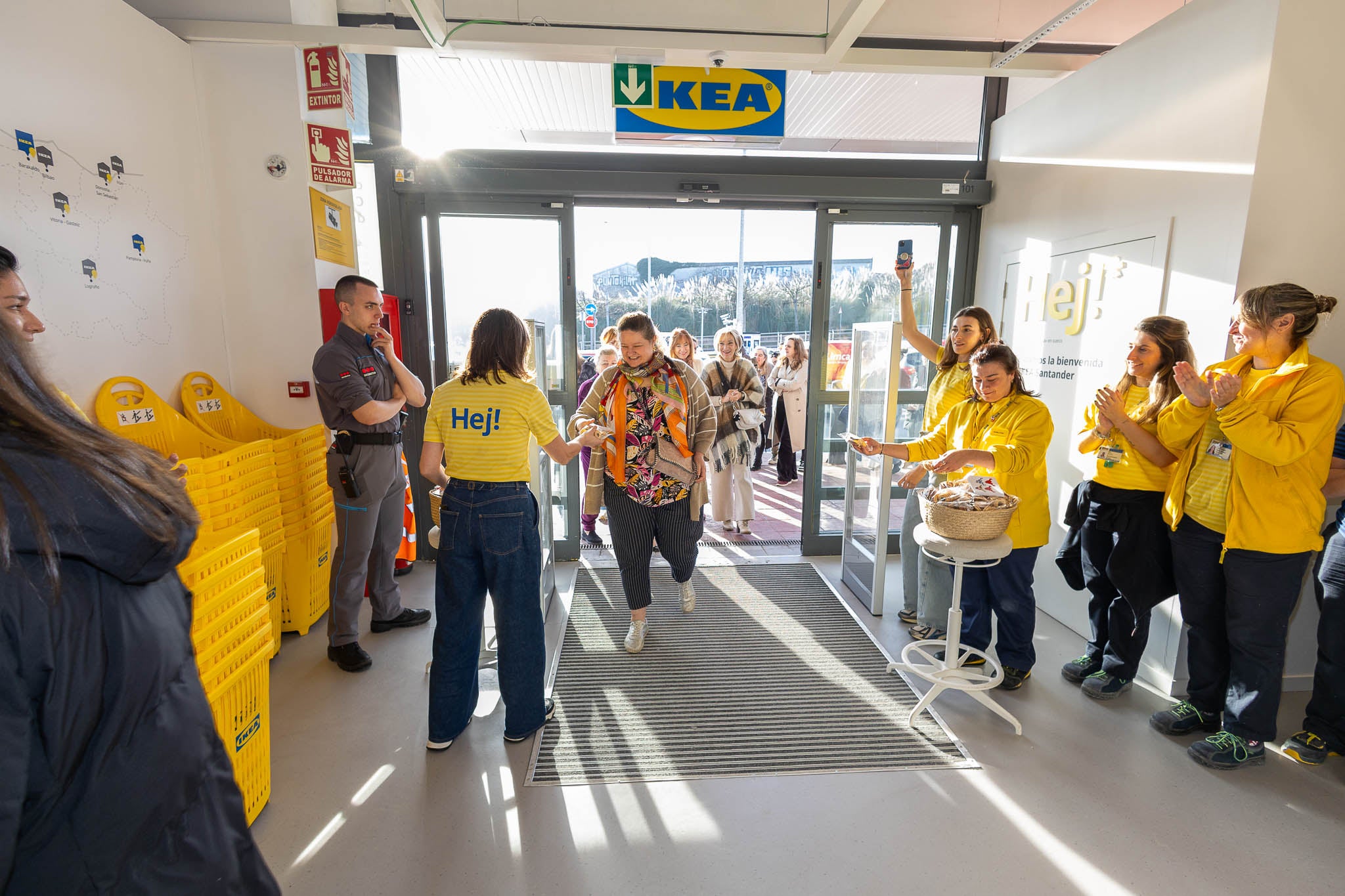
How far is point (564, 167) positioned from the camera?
4266 mm

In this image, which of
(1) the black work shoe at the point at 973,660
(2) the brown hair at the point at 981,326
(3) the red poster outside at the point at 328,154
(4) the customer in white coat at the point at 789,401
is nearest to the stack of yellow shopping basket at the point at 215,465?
(3) the red poster outside at the point at 328,154

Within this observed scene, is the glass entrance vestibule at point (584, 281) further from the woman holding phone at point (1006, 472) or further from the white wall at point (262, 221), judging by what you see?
the woman holding phone at point (1006, 472)

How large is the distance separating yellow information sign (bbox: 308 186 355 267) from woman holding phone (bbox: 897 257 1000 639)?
11.3ft

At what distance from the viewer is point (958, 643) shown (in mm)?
→ 2812

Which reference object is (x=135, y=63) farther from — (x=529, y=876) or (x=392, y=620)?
(x=529, y=876)

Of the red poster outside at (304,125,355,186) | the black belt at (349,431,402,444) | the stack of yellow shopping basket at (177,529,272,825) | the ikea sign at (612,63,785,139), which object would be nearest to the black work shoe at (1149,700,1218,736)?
the stack of yellow shopping basket at (177,529,272,825)

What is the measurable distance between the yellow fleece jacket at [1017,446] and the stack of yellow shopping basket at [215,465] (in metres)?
3.23

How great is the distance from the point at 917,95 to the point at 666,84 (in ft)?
6.90

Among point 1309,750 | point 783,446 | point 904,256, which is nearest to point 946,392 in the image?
point 904,256

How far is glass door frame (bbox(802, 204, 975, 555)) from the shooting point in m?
4.48

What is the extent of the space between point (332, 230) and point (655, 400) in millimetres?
2417

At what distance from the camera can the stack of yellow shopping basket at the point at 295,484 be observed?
3.39 metres

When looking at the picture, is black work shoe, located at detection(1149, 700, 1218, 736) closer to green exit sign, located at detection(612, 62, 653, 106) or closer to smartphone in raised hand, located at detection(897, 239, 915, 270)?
smartphone in raised hand, located at detection(897, 239, 915, 270)

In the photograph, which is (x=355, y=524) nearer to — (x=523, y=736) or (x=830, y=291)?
(x=523, y=736)
